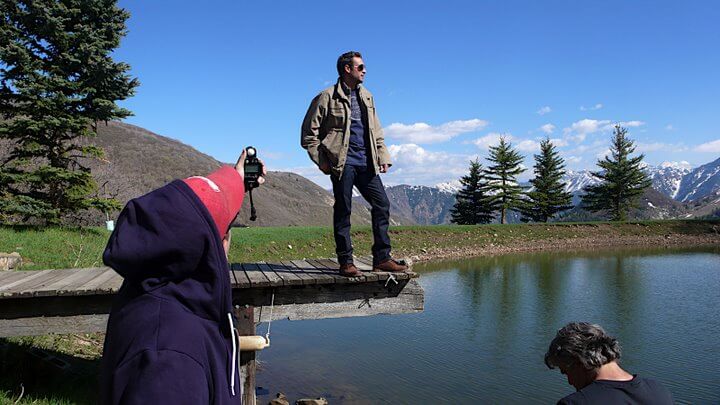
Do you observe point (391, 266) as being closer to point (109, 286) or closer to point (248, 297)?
point (248, 297)

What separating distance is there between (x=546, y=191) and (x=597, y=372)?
47899 millimetres

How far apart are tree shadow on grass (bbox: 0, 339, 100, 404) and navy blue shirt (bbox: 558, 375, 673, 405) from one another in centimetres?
560

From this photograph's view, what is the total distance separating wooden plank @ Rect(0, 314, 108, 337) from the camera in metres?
5.04

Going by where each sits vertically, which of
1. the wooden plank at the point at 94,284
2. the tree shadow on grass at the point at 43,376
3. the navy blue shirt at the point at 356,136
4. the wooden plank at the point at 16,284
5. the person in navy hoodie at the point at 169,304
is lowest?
the tree shadow on grass at the point at 43,376

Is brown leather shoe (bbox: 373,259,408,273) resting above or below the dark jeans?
below

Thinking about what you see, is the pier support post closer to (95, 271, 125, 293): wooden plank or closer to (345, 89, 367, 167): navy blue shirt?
(95, 271, 125, 293): wooden plank

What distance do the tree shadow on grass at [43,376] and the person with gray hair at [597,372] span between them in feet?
18.1

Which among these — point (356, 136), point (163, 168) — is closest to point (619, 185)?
point (356, 136)

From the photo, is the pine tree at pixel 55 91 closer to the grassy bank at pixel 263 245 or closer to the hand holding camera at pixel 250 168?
the grassy bank at pixel 263 245

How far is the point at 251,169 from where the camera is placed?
2.00 m

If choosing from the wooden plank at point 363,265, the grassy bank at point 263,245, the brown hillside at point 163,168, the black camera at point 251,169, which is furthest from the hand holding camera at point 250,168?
the brown hillside at point 163,168

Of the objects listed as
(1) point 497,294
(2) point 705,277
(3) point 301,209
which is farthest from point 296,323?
(3) point 301,209

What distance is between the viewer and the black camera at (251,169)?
1972mm

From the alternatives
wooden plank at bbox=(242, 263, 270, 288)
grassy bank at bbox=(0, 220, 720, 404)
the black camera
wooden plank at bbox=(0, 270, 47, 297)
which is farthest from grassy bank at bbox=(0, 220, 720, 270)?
the black camera
